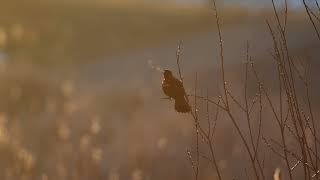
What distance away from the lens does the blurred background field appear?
6.09 meters

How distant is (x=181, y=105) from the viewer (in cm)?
280

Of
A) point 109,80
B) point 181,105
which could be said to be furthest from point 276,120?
point 109,80

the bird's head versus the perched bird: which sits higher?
the bird's head

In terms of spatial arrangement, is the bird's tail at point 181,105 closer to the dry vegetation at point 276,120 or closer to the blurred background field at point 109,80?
the dry vegetation at point 276,120

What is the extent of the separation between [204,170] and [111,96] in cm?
583

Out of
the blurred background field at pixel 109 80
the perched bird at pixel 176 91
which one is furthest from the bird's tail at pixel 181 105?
the blurred background field at pixel 109 80

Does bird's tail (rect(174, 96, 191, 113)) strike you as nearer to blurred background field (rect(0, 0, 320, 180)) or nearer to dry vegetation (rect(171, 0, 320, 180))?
dry vegetation (rect(171, 0, 320, 180))

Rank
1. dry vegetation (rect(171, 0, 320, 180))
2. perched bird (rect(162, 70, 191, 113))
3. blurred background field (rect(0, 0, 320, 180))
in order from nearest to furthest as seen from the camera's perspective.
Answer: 1. dry vegetation (rect(171, 0, 320, 180))
2. perched bird (rect(162, 70, 191, 113))
3. blurred background field (rect(0, 0, 320, 180))

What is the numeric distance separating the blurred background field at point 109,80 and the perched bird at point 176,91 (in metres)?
0.48

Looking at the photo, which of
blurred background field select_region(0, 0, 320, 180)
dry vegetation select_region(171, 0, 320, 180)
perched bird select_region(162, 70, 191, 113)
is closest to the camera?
dry vegetation select_region(171, 0, 320, 180)

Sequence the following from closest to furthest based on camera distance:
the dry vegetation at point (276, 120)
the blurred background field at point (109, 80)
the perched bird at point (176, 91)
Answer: the dry vegetation at point (276, 120)
the perched bird at point (176, 91)
the blurred background field at point (109, 80)

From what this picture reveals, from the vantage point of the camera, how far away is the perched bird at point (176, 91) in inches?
109

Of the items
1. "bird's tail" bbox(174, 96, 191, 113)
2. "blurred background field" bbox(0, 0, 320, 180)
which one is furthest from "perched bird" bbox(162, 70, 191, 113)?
"blurred background field" bbox(0, 0, 320, 180)

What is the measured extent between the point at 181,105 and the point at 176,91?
0.06 metres
